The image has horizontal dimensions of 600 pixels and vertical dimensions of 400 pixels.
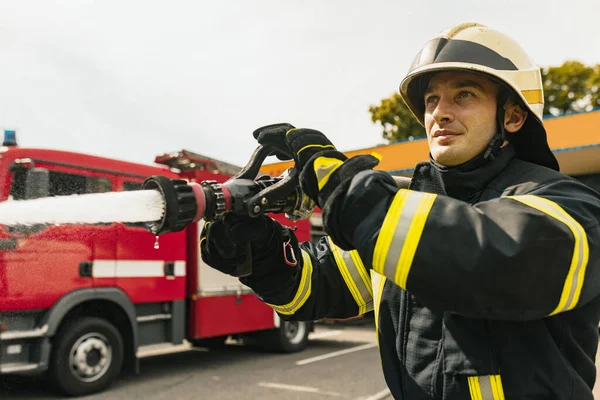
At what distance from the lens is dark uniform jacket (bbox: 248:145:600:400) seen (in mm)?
1131

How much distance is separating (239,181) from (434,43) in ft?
2.65

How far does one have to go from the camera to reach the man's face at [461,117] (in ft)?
5.30

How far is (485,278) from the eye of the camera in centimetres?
112

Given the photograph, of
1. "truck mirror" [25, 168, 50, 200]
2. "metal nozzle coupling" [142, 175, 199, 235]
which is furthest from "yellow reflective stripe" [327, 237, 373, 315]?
"truck mirror" [25, 168, 50, 200]

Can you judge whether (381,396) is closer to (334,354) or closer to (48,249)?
(334,354)

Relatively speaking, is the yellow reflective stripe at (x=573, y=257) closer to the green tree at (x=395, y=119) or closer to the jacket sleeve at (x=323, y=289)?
the jacket sleeve at (x=323, y=289)

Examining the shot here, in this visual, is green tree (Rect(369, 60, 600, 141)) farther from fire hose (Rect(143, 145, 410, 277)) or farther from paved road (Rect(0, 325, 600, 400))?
fire hose (Rect(143, 145, 410, 277))

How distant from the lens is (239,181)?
161 cm

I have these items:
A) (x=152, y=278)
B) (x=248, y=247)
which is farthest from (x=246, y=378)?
(x=248, y=247)

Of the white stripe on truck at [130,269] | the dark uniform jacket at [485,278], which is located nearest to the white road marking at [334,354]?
the white stripe on truck at [130,269]

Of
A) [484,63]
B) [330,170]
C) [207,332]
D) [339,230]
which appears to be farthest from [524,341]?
[207,332]

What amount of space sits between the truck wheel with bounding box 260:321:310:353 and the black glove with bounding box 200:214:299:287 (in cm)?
704

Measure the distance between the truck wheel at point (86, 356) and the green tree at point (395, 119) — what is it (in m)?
22.8

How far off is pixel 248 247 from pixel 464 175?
2.42ft
